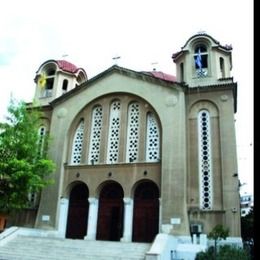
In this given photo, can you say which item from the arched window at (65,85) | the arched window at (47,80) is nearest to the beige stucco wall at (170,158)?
the arched window at (65,85)

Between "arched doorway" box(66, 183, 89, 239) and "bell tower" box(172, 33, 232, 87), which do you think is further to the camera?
"bell tower" box(172, 33, 232, 87)

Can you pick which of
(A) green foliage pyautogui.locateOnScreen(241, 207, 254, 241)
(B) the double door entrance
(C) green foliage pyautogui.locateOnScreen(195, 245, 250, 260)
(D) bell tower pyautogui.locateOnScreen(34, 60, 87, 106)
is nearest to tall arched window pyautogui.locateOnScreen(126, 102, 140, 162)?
(B) the double door entrance

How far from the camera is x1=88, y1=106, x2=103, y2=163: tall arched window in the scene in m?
23.1

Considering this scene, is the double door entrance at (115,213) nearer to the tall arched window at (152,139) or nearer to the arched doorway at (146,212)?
the arched doorway at (146,212)

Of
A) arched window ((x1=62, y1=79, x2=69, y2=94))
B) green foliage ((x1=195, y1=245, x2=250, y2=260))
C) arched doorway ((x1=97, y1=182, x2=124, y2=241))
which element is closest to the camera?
green foliage ((x1=195, y1=245, x2=250, y2=260))

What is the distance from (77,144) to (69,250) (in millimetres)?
9030

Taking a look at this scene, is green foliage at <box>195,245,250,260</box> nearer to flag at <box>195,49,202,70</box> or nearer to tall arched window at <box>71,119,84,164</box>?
tall arched window at <box>71,119,84,164</box>

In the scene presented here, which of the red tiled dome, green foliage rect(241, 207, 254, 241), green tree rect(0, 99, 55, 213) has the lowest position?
green foliage rect(241, 207, 254, 241)

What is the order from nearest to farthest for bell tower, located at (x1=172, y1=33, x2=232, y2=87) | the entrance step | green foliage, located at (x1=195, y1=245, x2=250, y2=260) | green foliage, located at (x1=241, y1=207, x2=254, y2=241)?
green foliage, located at (x1=195, y1=245, x2=250, y2=260) → the entrance step → bell tower, located at (x1=172, y1=33, x2=232, y2=87) → green foliage, located at (x1=241, y1=207, x2=254, y2=241)

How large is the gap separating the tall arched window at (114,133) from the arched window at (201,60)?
6.30 meters

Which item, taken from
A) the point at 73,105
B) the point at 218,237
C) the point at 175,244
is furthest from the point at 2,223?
the point at 218,237

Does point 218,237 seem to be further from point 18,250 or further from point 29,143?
point 29,143

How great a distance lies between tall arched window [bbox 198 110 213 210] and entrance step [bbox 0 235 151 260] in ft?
16.1

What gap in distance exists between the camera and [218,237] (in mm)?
16469
